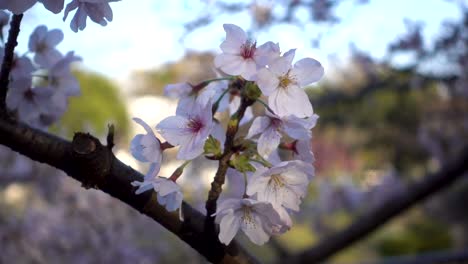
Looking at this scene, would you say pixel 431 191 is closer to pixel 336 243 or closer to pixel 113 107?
pixel 336 243

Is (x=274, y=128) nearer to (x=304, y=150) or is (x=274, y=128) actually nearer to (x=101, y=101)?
(x=304, y=150)

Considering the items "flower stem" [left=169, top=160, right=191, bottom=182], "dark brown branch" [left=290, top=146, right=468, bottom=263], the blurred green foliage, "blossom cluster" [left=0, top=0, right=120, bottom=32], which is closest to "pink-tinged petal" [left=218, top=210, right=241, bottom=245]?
"flower stem" [left=169, top=160, right=191, bottom=182]

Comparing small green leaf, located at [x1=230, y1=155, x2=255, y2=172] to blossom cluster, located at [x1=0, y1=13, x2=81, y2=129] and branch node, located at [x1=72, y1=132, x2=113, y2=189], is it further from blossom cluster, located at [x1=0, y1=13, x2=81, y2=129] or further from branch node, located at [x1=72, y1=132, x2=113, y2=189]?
blossom cluster, located at [x1=0, y1=13, x2=81, y2=129]

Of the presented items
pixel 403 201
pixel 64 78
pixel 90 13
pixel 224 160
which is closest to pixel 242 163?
pixel 224 160

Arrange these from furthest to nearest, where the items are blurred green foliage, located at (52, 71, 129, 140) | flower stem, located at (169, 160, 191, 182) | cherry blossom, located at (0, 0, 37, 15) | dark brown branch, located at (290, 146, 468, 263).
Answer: blurred green foliage, located at (52, 71, 129, 140) → dark brown branch, located at (290, 146, 468, 263) → flower stem, located at (169, 160, 191, 182) → cherry blossom, located at (0, 0, 37, 15)

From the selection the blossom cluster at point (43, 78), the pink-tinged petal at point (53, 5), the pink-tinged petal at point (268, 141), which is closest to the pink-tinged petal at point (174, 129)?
the pink-tinged petal at point (268, 141)

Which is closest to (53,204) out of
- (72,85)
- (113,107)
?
(72,85)
